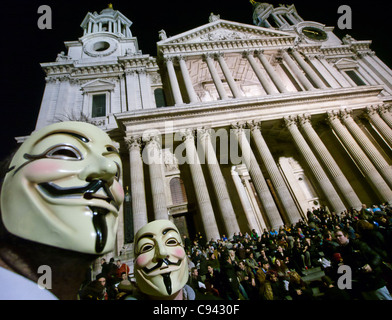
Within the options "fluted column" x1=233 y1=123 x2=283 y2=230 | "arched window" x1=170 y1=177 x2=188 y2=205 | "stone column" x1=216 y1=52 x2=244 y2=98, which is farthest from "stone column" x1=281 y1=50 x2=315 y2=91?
"arched window" x1=170 y1=177 x2=188 y2=205

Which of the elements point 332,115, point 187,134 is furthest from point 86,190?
point 332,115

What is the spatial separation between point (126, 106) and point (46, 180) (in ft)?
58.1

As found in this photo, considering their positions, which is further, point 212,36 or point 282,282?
point 212,36

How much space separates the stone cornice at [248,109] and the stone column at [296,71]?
2.33 m

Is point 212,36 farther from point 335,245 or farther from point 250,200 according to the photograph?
point 335,245

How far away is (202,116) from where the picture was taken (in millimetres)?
14781

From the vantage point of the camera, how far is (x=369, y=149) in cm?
1509

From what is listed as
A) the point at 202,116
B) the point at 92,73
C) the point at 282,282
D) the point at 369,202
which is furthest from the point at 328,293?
the point at 92,73

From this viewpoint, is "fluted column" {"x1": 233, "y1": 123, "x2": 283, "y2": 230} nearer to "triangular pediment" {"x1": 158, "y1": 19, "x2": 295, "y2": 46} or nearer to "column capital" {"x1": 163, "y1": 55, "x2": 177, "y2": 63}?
"column capital" {"x1": 163, "y1": 55, "x2": 177, "y2": 63}

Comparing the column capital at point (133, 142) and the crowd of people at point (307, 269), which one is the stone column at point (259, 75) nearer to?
the column capital at point (133, 142)

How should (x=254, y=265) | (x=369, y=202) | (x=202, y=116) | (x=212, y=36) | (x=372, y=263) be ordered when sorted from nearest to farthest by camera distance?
(x=372, y=263), (x=254, y=265), (x=202, y=116), (x=369, y=202), (x=212, y=36)

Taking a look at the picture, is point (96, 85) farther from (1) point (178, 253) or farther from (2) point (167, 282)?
(2) point (167, 282)

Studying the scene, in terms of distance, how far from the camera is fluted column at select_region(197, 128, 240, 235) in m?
11.6

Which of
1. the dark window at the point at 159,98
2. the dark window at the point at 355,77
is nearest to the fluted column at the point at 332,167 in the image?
the dark window at the point at 159,98
